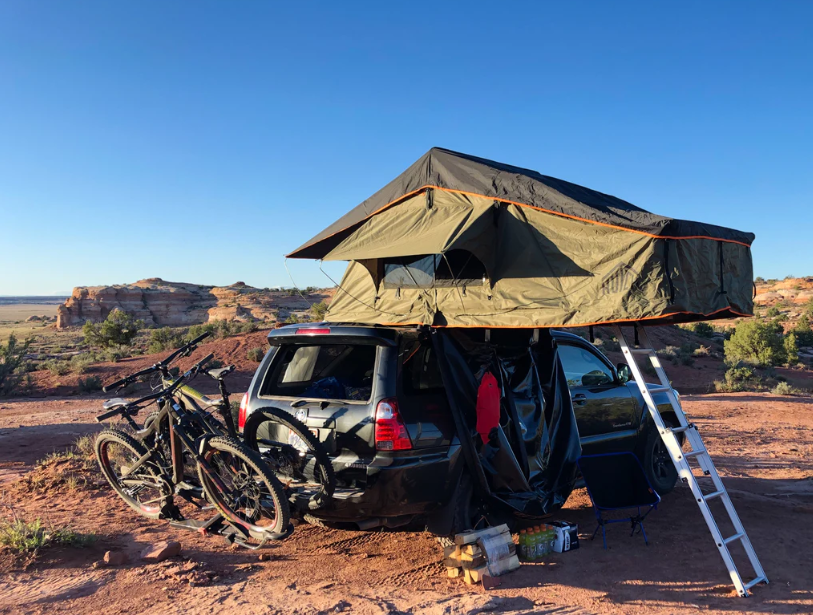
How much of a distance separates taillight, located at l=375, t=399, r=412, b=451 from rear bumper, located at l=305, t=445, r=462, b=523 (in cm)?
6

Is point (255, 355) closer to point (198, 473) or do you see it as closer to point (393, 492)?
point (198, 473)

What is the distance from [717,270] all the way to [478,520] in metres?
2.83

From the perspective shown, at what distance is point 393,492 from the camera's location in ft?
14.4

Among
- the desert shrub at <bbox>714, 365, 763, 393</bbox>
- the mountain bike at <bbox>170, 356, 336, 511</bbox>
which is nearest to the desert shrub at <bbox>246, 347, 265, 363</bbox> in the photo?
the desert shrub at <bbox>714, 365, 763, 393</bbox>

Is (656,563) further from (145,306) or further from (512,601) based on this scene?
(145,306)

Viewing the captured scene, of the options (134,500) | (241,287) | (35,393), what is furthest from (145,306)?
(134,500)

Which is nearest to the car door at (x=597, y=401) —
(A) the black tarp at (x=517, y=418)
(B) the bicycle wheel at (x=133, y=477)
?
(A) the black tarp at (x=517, y=418)

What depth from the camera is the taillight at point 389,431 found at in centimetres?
442

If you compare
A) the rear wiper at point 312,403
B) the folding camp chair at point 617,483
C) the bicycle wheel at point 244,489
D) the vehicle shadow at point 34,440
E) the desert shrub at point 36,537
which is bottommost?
the vehicle shadow at point 34,440

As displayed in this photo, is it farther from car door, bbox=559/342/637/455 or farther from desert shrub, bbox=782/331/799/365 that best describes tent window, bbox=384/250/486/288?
desert shrub, bbox=782/331/799/365

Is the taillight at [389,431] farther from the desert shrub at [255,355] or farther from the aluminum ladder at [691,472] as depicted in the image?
the desert shrub at [255,355]

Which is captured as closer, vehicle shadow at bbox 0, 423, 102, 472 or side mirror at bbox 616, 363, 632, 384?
side mirror at bbox 616, 363, 632, 384

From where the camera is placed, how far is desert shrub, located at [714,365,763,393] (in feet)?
61.5

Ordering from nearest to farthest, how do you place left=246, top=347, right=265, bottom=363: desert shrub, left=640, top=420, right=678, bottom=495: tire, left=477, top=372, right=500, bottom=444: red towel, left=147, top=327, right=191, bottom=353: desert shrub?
left=477, top=372, right=500, bottom=444: red towel
left=640, top=420, right=678, bottom=495: tire
left=246, top=347, right=265, bottom=363: desert shrub
left=147, top=327, right=191, bottom=353: desert shrub
